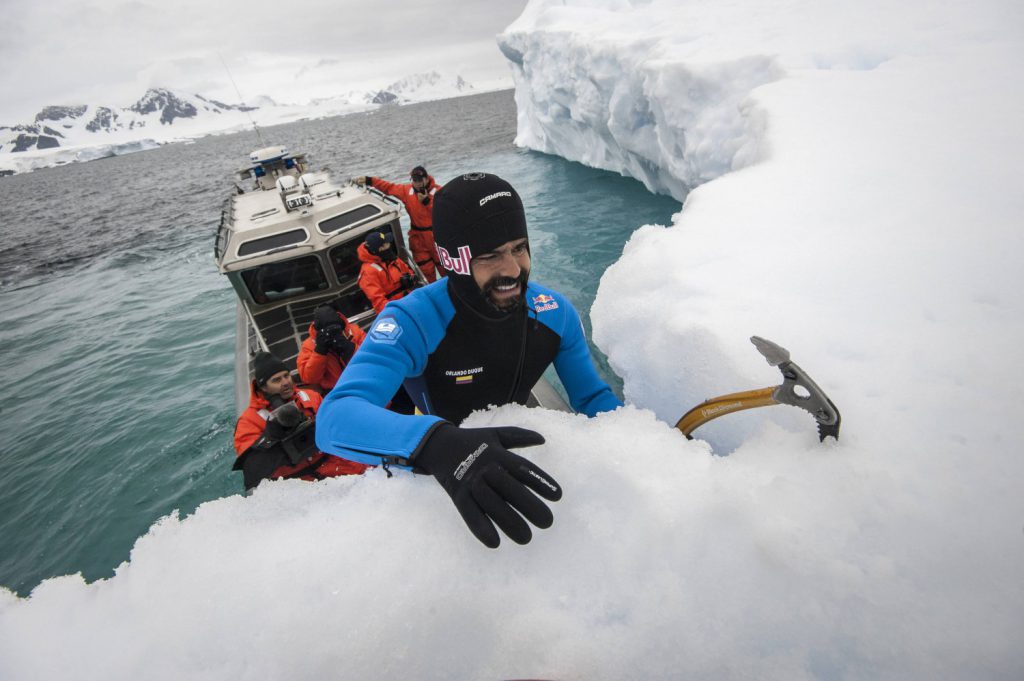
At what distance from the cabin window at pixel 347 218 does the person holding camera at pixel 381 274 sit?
106 centimetres

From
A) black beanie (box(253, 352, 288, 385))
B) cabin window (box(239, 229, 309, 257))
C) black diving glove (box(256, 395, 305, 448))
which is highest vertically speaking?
cabin window (box(239, 229, 309, 257))

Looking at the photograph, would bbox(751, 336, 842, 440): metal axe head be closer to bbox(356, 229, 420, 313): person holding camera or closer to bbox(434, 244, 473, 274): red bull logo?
bbox(434, 244, 473, 274): red bull logo

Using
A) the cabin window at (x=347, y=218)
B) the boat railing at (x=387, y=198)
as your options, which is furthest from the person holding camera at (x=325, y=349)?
the boat railing at (x=387, y=198)

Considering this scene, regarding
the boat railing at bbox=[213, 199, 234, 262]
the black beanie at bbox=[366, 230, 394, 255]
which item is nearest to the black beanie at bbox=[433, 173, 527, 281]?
the black beanie at bbox=[366, 230, 394, 255]

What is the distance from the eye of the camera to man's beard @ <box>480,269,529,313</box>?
234 cm

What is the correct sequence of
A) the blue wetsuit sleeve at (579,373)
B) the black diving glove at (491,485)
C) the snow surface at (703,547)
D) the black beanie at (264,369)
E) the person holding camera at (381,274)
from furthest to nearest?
the person holding camera at (381,274)
the black beanie at (264,369)
the blue wetsuit sleeve at (579,373)
the black diving glove at (491,485)
the snow surface at (703,547)

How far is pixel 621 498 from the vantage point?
4.50 feet

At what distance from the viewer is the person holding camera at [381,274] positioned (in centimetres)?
700

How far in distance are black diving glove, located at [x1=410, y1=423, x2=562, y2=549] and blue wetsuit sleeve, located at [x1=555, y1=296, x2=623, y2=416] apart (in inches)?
57.5

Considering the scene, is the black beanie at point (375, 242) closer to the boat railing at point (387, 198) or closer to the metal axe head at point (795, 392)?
the boat railing at point (387, 198)

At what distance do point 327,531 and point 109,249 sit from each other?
28670 mm

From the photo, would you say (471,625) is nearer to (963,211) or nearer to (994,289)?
(994,289)

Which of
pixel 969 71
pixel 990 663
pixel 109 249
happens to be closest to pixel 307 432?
pixel 990 663

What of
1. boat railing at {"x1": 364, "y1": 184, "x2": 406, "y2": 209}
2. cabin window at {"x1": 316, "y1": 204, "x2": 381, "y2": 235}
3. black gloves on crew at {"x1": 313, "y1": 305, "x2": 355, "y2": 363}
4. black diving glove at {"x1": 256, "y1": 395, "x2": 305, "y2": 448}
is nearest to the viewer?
black diving glove at {"x1": 256, "y1": 395, "x2": 305, "y2": 448}
